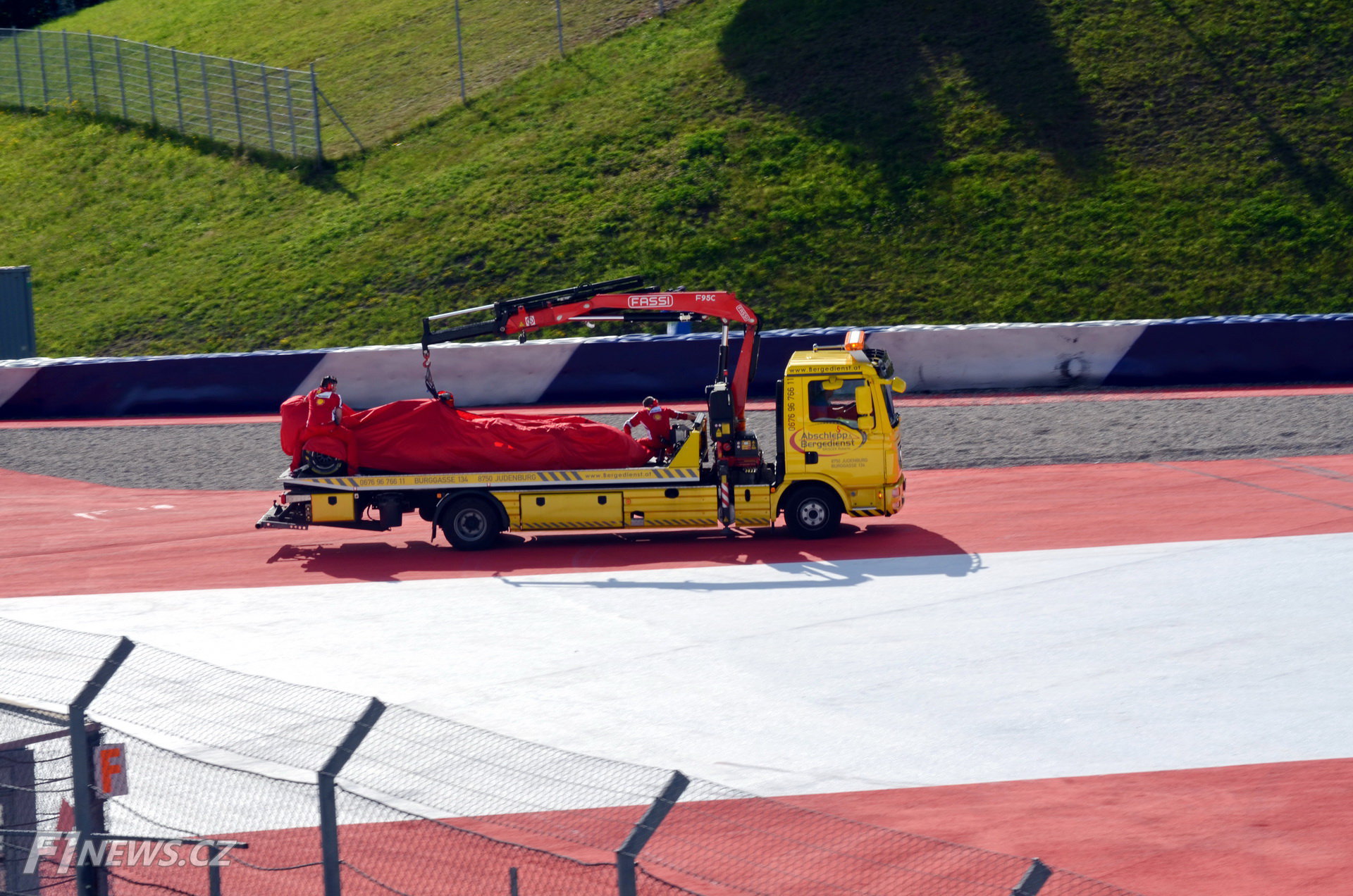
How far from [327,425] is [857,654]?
7.27 m

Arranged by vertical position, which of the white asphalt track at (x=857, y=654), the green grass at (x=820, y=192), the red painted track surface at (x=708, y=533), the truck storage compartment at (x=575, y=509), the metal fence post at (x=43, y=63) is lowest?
the white asphalt track at (x=857, y=654)

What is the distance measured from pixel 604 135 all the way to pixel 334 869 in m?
29.5

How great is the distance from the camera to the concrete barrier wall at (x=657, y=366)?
73.7ft

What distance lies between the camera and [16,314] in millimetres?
28906

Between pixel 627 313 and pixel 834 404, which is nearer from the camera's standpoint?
pixel 834 404

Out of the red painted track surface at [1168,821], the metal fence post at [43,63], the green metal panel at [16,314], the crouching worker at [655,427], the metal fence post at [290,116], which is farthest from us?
the metal fence post at [43,63]

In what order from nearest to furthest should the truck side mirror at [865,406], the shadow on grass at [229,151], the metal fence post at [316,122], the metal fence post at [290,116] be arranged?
the truck side mirror at [865,406]
the shadow on grass at [229,151]
the metal fence post at [316,122]
the metal fence post at [290,116]

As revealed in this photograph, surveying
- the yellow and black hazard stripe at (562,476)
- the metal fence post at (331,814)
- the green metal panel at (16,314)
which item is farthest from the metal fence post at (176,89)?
the metal fence post at (331,814)

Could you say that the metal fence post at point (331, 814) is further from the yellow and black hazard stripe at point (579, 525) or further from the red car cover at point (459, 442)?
the red car cover at point (459, 442)

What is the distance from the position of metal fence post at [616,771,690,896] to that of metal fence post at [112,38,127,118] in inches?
1636

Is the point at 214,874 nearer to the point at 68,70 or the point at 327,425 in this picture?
the point at 327,425

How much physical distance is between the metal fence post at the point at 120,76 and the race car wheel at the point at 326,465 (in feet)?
100

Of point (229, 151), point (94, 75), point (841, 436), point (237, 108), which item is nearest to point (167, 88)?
point (94, 75)

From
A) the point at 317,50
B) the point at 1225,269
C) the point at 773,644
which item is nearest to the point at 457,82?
the point at 317,50
